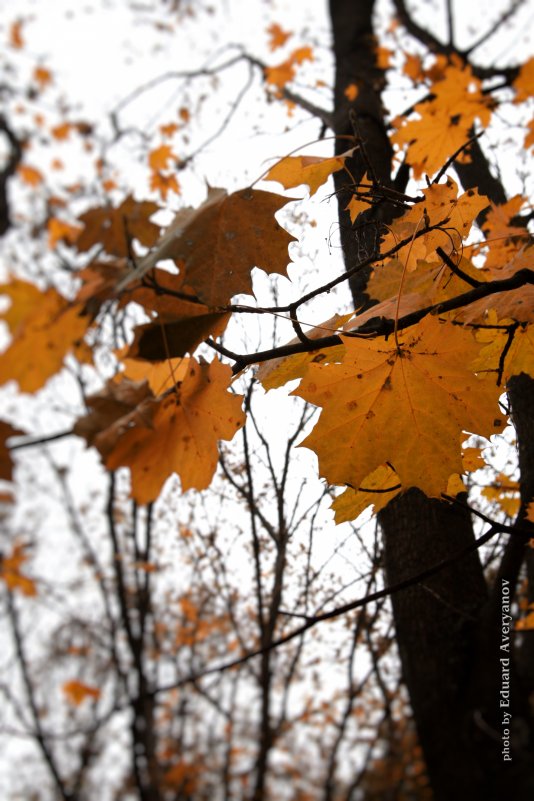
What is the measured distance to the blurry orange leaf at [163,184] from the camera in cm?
270

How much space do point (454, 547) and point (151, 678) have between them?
169 inches

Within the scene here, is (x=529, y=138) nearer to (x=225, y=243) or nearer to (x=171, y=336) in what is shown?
(x=225, y=243)

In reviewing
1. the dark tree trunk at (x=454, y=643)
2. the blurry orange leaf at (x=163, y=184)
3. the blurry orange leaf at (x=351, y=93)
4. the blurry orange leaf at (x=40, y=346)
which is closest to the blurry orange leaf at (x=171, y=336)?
the blurry orange leaf at (x=40, y=346)

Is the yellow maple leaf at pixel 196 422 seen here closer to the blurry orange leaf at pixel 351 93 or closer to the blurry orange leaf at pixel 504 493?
the blurry orange leaf at pixel 504 493

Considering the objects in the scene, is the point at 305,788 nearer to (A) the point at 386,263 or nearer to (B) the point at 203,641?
(B) the point at 203,641

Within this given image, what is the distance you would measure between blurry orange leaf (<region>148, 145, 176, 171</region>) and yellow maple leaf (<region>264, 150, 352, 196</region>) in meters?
2.41

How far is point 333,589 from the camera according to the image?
5.65ft

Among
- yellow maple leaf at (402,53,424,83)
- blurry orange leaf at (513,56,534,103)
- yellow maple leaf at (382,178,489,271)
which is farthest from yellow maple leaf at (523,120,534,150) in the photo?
yellow maple leaf at (382,178,489,271)

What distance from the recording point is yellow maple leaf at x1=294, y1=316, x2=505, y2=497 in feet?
2.95

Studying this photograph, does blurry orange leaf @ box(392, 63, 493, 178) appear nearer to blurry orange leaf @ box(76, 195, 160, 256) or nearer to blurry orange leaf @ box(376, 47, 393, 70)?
blurry orange leaf @ box(376, 47, 393, 70)

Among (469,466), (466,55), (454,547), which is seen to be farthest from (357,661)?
(466,55)

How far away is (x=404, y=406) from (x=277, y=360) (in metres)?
0.24

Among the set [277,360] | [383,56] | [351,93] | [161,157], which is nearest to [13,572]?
[161,157]

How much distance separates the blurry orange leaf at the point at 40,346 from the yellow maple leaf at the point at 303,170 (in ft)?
1.44
